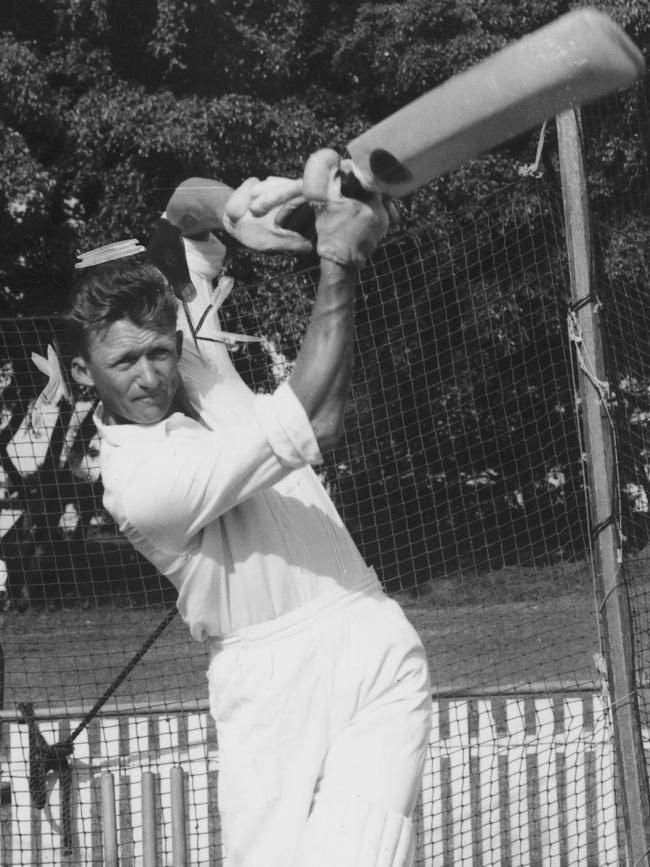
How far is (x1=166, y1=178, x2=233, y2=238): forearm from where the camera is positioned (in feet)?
8.86

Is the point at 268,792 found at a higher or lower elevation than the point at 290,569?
lower

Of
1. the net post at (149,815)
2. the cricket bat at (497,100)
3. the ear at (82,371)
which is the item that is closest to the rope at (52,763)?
the net post at (149,815)

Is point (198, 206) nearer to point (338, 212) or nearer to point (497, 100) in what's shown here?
point (338, 212)

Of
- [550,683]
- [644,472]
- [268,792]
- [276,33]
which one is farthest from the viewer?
[276,33]

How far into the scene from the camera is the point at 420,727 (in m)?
2.23

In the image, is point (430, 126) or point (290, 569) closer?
point (430, 126)

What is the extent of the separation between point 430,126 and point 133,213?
9961 mm

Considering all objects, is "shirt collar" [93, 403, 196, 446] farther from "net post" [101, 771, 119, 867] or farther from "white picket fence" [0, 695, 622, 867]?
"white picket fence" [0, 695, 622, 867]

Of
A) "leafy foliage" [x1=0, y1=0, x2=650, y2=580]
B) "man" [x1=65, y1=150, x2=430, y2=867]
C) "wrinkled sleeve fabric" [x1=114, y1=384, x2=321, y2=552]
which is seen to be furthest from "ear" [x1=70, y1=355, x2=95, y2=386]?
"leafy foliage" [x1=0, y1=0, x2=650, y2=580]

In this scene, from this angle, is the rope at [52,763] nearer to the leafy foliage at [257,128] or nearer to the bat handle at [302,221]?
the bat handle at [302,221]

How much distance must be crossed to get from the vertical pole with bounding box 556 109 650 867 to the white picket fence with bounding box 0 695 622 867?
0.43m

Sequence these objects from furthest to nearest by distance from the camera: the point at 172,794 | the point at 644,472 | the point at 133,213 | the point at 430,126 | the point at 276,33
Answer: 1. the point at 276,33
2. the point at 133,213
3. the point at 644,472
4. the point at 172,794
5. the point at 430,126

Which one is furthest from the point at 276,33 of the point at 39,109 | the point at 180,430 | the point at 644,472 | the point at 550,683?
the point at 180,430

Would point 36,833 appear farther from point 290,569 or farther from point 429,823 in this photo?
point 290,569
